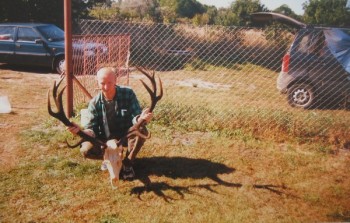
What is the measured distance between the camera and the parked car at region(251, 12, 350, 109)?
27.1 feet

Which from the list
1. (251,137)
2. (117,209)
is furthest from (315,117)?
(117,209)

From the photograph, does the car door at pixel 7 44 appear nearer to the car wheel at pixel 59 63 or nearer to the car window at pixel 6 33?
the car window at pixel 6 33

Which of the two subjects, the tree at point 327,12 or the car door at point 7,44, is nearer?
the car door at point 7,44

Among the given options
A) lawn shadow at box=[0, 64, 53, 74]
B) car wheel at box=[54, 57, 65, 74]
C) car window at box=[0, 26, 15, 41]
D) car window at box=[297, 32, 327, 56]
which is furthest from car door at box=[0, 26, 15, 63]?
car window at box=[297, 32, 327, 56]

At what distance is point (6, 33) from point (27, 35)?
97cm

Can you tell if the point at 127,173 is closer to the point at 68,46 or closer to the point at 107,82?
the point at 107,82

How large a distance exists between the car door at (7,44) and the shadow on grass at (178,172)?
912 centimetres

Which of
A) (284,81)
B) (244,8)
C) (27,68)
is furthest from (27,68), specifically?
(244,8)

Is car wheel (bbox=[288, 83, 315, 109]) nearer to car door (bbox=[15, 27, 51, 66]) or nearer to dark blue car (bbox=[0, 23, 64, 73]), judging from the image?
dark blue car (bbox=[0, 23, 64, 73])

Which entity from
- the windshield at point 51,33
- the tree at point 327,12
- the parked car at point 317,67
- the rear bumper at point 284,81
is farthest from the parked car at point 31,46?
the tree at point 327,12

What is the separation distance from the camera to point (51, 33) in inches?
486

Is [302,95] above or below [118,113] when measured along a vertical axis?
below

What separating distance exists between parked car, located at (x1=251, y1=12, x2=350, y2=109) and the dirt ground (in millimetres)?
6329

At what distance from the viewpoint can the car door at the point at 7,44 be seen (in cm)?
1220
